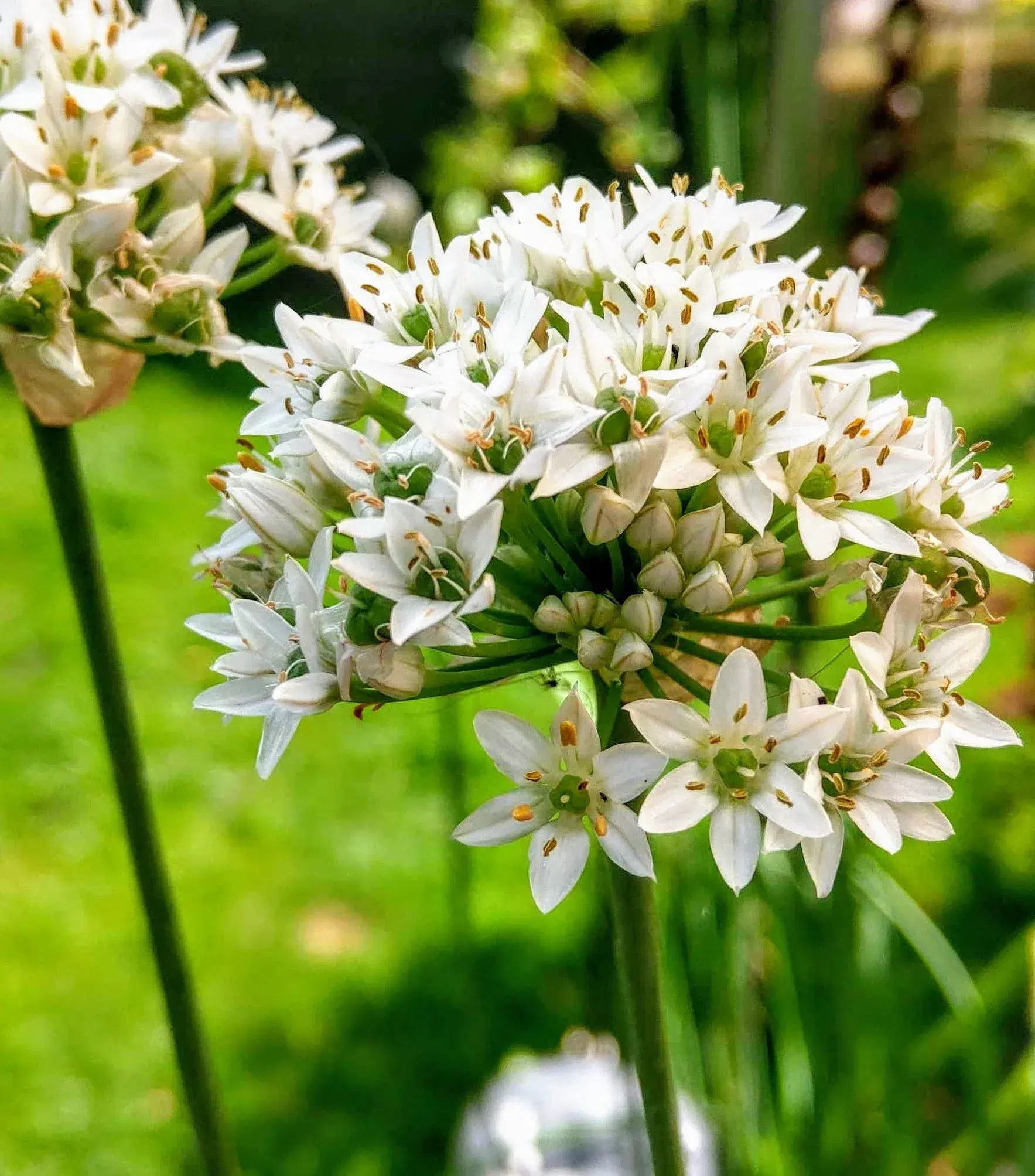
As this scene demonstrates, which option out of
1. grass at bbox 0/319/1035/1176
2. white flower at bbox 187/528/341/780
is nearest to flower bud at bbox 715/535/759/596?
white flower at bbox 187/528/341/780

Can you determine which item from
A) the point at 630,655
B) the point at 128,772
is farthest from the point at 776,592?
the point at 128,772

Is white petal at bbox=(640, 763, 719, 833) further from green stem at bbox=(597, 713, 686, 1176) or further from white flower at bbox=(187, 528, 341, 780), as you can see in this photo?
white flower at bbox=(187, 528, 341, 780)

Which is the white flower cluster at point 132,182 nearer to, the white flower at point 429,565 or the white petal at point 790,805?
the white flower at point 429,565

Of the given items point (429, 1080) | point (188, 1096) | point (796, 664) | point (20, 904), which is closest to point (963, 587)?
point (796, 664)

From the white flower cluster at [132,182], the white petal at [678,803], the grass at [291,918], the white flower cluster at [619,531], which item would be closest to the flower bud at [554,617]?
the white flower cluster at [619,531]

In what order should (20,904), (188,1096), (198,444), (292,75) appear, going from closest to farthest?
(188,1096), (292,75), (20,904), (198,444)

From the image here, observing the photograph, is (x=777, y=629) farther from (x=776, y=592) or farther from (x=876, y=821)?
(x=876, y=821)

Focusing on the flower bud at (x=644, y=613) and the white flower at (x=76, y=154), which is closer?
the flower bud at (x=644, y=613)

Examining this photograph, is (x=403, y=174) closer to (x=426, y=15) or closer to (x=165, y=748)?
(x=426, y=15)
